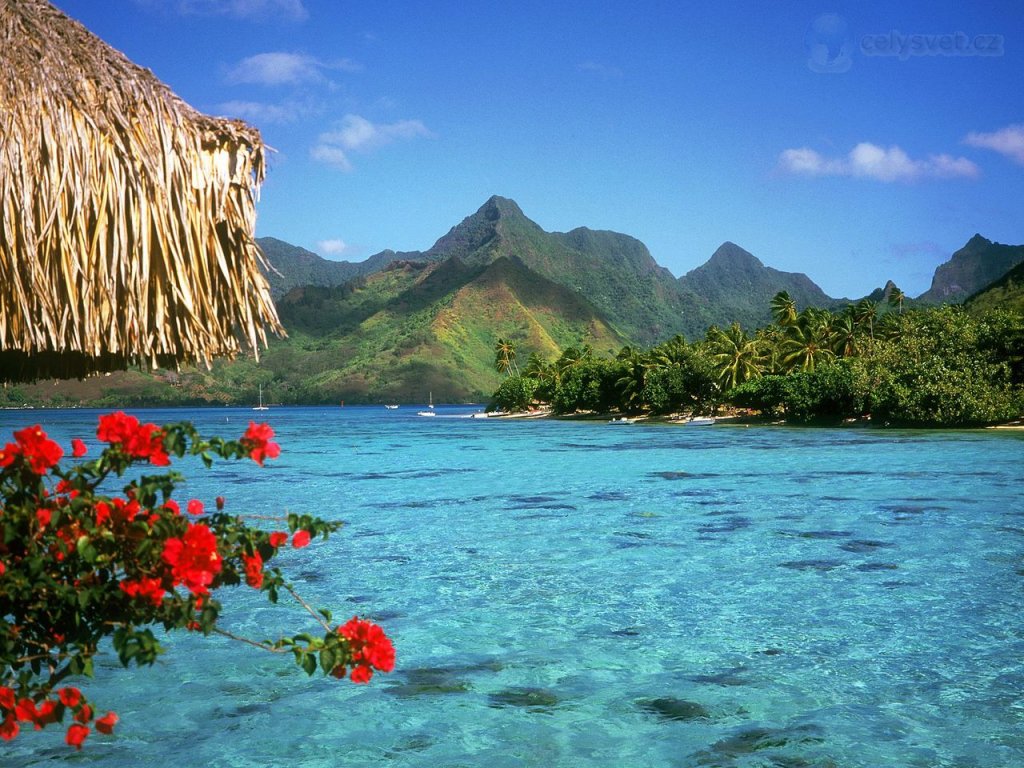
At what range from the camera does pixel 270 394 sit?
653 ft

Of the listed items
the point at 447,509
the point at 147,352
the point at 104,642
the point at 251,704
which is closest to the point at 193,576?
the point at 147,352

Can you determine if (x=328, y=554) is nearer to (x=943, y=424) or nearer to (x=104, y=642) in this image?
(x=104, y=642)

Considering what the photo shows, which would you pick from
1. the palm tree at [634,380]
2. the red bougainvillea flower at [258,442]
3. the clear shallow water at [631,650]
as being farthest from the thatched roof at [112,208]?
the palm tree at [634,380]

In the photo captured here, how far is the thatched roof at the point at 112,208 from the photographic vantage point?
4453mm

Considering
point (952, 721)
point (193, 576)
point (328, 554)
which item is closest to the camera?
point (193, 576)

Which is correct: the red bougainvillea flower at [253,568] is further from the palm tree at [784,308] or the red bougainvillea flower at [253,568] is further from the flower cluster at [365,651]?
the palm tree at [784,308]

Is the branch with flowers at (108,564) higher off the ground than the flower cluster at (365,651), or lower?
higher

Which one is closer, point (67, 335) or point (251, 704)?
point (67, 335)

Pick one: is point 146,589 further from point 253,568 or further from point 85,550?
point 253,568

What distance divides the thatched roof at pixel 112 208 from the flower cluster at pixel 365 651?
2.09 metres

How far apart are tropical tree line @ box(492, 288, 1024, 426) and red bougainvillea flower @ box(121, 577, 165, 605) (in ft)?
168

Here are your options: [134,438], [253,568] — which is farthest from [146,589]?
[134,438]

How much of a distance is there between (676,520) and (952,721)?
10.2m

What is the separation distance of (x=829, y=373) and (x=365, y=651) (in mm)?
57879
